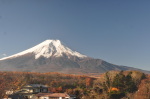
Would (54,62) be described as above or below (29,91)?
above

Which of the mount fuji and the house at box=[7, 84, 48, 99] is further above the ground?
the mount fuji

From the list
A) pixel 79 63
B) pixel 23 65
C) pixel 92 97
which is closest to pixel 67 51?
pixel 79 63

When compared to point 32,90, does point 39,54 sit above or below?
above

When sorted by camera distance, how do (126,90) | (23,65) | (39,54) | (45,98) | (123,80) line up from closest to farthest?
(45,98), (126,90), (123,80), (23,65), (39,54)

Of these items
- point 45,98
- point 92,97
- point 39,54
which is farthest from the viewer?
point 39,54

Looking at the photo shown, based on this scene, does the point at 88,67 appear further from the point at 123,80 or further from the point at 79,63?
the point at 123,80

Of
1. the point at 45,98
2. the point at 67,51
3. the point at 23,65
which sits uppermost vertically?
the point at 67,51

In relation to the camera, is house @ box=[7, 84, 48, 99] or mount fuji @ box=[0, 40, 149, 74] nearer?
house @ box=[7, 84, 48, 99]

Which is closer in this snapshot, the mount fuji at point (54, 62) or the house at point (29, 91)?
the house at point (29, 91)

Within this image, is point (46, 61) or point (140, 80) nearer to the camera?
point (140, 80)

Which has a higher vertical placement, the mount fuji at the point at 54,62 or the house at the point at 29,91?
the mount fuji at the point at 54,62

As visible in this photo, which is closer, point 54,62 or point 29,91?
point 29,91
